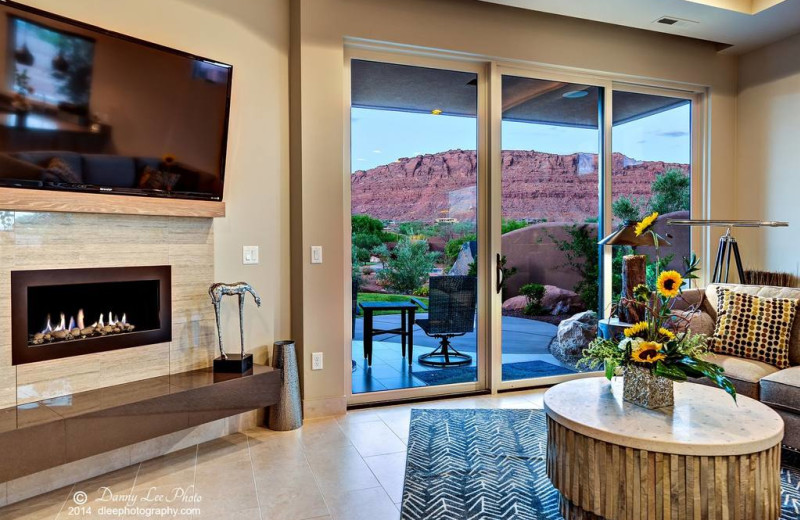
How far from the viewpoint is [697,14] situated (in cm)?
398

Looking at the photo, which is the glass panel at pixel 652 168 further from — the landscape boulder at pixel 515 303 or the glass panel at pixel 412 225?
the glass panel at pixel 412 225

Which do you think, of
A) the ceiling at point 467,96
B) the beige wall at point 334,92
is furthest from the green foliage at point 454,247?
the ceiling at point 467,96

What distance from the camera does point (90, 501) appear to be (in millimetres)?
2432

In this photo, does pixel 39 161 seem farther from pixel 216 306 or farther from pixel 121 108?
pixel 216 306

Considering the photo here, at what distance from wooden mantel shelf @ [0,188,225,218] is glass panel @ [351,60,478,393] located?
118cm

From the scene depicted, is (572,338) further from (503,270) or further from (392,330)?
(392,330)

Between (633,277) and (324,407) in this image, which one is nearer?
(324,407)

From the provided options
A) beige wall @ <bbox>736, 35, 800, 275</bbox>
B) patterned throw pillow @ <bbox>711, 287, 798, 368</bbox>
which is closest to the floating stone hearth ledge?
patterned throw pillow @ <bbox>711, 287, 798, 368</bbox>

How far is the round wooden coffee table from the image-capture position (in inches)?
70.9

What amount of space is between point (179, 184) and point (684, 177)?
4510 mm

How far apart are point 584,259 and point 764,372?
1.70 metres

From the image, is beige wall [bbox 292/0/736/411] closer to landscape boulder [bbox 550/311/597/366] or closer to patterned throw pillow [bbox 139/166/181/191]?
patterned throw pillow [bbox 139/166/181/191]

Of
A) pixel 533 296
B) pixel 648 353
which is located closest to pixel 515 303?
pixel 533 296

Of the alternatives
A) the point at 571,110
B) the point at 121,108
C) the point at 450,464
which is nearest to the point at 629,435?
the point at 450,464
